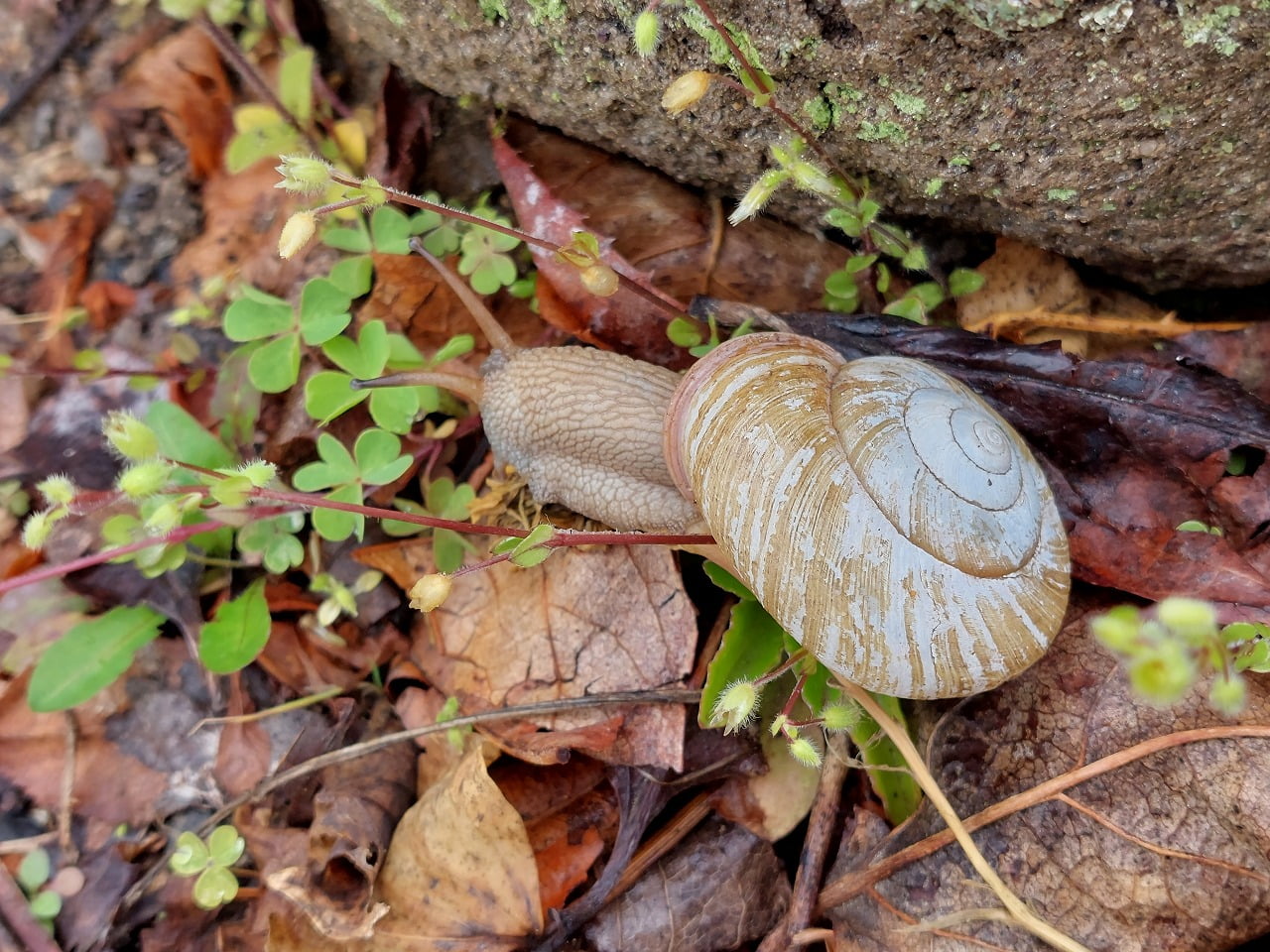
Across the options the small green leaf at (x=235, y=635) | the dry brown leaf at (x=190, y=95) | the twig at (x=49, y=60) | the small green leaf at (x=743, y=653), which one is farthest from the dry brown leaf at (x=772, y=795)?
the twig at (x=49, y=60)

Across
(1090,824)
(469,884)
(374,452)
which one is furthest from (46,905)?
(1090,824)

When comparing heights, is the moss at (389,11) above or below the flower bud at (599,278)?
above

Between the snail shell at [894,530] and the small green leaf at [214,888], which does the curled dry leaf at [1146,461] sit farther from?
the small green leaf at [214,888]

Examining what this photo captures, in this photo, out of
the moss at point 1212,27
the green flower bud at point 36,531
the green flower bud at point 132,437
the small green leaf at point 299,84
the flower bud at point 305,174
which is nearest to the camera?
the moss at point 1212,27

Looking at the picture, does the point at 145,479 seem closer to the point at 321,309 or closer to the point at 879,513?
the point at 321,309

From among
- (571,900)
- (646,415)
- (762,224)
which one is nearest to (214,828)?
(571,900)
